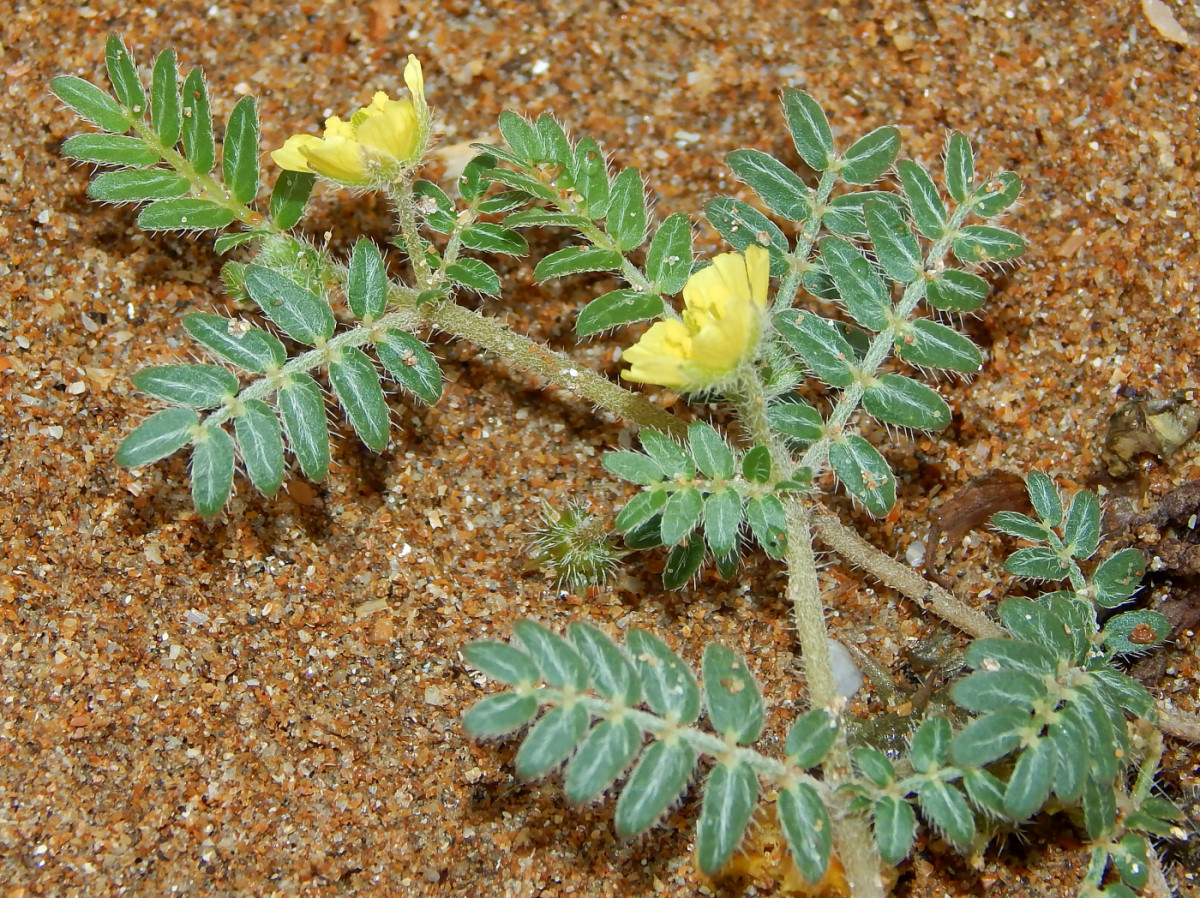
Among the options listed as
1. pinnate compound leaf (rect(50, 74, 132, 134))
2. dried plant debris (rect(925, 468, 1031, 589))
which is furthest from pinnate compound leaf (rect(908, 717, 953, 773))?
pinnate compound leaf (rect(50, 74, 132, 134))

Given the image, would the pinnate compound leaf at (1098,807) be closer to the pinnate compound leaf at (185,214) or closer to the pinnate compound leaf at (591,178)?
the pinnate compound leaf at (591,178)

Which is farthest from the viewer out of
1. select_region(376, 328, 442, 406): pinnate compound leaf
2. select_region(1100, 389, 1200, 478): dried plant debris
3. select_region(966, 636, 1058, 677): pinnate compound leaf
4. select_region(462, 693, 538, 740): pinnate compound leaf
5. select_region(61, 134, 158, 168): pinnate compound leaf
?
select_region(1100, 389, 1200, 478): dried plant debris

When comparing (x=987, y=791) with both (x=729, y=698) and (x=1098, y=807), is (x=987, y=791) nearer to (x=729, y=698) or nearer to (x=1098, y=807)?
(x=1098, y=807)

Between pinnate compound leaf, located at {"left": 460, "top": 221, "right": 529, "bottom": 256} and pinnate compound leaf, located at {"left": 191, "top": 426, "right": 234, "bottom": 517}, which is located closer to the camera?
pinnate compound leaf, located at {"left": 191, "top": 426, "right": 234, "bottom": 517}

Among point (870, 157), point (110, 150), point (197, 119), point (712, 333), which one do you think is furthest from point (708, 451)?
point (110, 150)

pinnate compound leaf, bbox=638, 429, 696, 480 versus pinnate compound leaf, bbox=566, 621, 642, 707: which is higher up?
pinnate compound leaf, bbox=638, 429, 696, 480

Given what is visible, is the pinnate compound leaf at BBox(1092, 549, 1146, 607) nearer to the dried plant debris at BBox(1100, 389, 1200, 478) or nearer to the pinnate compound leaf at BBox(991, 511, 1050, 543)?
the pinnate compound leaf at BBox(991, 511, 1050, 543)
